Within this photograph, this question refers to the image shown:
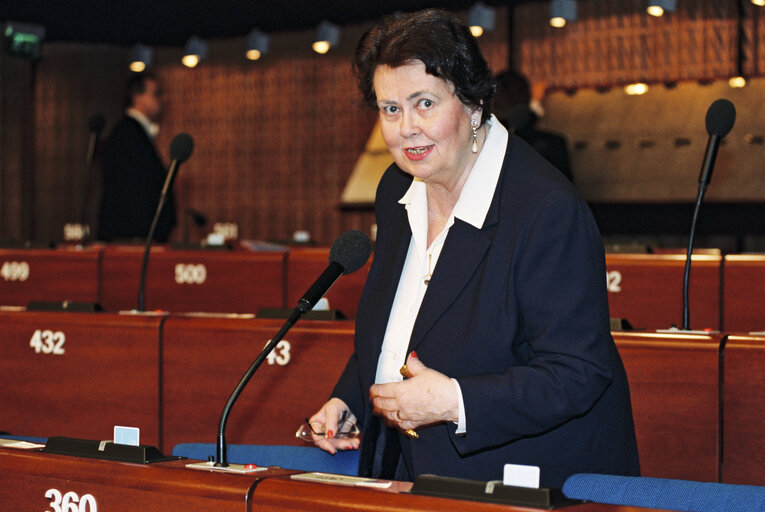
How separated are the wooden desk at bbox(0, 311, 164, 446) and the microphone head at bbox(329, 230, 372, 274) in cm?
139

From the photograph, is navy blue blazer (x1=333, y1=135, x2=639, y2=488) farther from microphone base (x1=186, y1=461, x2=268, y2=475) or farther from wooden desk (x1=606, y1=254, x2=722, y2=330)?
wooden desk (x1=606, y1=254, x2=722, y2=330)

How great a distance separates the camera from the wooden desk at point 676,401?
2553 millimetres

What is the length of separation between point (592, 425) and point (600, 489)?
317 mm

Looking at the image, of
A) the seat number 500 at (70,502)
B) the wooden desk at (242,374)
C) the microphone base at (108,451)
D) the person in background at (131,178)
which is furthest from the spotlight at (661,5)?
the seat number 500 at (70,502)

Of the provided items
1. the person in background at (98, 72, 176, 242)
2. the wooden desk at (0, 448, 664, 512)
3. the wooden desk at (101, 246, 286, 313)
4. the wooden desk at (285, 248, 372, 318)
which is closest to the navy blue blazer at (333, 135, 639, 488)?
the wooden desk at (0, 448, 664, 512)

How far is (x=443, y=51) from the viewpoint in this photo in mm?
1872

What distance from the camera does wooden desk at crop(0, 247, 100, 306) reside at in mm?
5090

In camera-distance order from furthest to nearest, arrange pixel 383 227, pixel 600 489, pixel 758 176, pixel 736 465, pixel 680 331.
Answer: pixel 758 176
pixel 680 331
pixel 736 465
pixel 383 227
pixel 600 489

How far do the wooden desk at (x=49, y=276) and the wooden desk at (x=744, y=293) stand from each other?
292 cm

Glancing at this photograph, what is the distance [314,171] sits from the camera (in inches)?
412

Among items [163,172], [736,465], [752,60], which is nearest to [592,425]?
[736,465]

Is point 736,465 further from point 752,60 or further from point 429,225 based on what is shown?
point 752,60

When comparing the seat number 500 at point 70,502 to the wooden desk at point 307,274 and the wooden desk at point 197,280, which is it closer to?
the wooden desk at point 307,274

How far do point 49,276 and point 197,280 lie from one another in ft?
2.70
